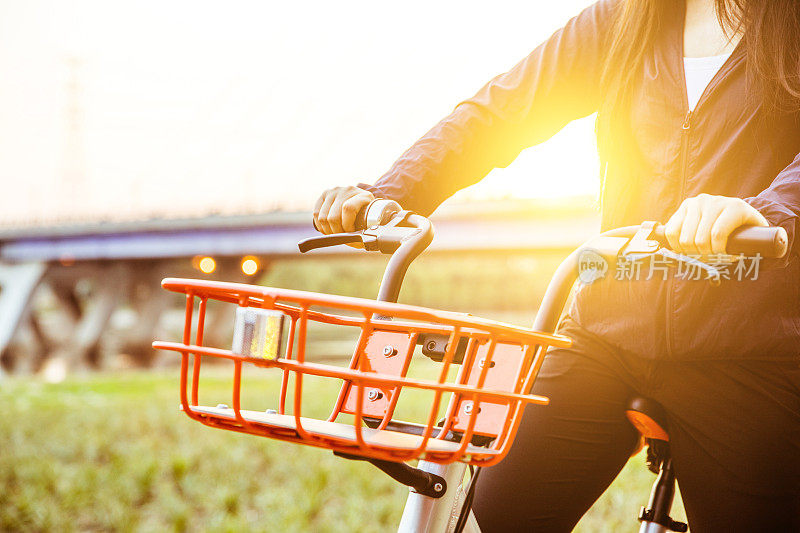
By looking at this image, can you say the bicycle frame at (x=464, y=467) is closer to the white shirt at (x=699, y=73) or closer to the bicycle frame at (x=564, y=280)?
the bicycle frame at (x=564, y=280)

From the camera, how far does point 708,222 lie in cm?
112

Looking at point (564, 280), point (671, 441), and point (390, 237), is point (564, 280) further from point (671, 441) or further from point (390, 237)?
point (671, 441)

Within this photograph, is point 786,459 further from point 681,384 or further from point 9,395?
point 9,395

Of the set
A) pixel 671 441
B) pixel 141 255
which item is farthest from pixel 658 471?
pixel 141 255

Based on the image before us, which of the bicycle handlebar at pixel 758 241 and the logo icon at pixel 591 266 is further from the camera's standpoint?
the logo icon at pixel 591 266

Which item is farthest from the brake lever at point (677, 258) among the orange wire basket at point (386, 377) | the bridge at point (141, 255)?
the bridge at point (141, 255)

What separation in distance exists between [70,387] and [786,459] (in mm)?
13774

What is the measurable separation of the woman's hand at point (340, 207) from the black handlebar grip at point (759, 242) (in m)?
0.67

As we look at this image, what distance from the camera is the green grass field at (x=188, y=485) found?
539cm

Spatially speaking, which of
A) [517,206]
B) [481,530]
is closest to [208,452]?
[481,530]

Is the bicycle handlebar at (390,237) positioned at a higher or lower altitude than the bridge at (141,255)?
higher

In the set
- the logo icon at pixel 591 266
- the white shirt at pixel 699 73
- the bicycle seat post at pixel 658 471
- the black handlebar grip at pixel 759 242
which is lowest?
the bicycle seat post at pixel 658 471

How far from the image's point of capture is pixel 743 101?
1583 millimetres

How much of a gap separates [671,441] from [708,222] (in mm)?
683
